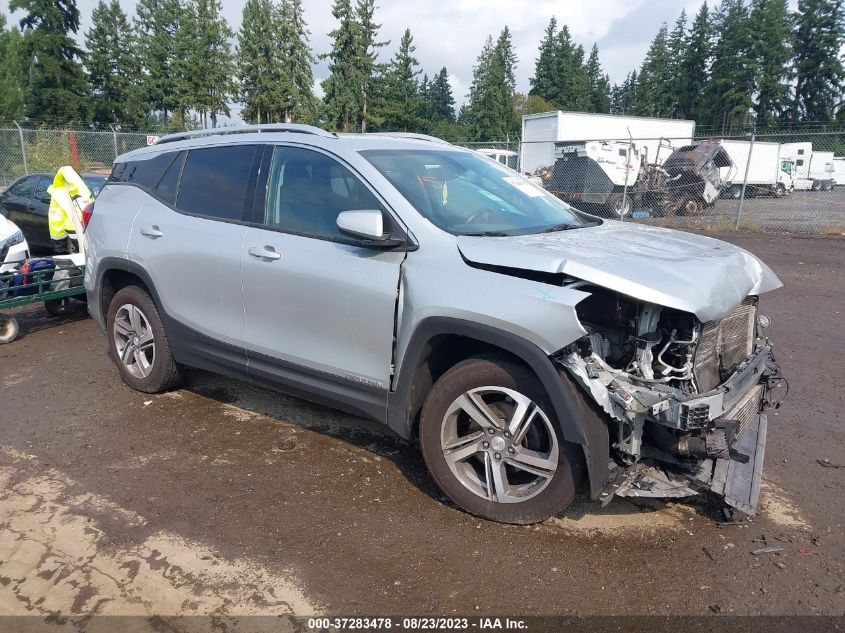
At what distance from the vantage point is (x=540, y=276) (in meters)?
2.92

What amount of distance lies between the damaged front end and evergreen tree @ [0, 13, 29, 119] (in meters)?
56.1

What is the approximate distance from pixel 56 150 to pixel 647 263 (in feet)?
74.8

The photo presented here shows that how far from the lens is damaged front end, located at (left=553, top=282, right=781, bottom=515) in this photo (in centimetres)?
272

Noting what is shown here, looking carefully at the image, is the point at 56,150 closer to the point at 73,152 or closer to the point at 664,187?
the point at 73,152

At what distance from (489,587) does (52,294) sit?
6152 millimetres

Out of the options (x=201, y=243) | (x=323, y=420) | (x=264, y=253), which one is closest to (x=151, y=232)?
(x=201, y=243)

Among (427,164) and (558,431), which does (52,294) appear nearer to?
(427,164)

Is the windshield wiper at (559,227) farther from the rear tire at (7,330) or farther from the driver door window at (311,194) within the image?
the rear tire at (7,330)

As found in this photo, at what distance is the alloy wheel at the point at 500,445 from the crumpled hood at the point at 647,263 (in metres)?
0.65

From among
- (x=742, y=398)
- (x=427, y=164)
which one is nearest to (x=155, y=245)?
(x=427, y=164)

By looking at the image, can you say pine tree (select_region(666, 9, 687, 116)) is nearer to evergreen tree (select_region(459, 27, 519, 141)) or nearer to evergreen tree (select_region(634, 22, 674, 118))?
evergreen tree (select_region(634, 22, 674, 118))

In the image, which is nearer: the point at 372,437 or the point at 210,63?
the point at 372,437

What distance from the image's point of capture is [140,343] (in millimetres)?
4934

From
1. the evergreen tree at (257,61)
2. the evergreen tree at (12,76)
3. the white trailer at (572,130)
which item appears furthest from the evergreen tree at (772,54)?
the evergreen tree at (12,76)
